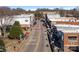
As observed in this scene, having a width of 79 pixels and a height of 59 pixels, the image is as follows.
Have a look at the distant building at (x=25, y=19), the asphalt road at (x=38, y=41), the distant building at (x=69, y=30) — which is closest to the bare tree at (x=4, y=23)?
the distant building at (x=25, y=19)

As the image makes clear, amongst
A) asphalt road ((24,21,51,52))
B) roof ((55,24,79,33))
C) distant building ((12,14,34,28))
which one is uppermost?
distant building ((12,14,34,28))

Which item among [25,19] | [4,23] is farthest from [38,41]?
[4,23]

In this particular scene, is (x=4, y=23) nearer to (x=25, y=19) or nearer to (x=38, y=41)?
(x=25, y=19)

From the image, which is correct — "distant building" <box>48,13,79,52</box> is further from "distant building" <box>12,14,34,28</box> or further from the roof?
"distant building" <box>12,14,34,28</box>

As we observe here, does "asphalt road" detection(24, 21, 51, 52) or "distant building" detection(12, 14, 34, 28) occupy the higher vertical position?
"distant building" detection(12, 14, 34, 28)

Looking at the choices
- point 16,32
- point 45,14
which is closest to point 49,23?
point 45,14

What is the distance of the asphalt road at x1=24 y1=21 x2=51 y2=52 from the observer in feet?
12.5

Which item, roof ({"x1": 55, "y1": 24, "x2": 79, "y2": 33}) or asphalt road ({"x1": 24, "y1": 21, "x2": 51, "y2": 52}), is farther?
asphalt road ({"x1": 24, "y1": 21, "x2": 51, "y2": 52})

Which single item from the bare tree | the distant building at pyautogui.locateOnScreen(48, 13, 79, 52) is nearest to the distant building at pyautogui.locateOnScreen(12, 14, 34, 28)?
the bare tree

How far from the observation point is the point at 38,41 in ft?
12.7
